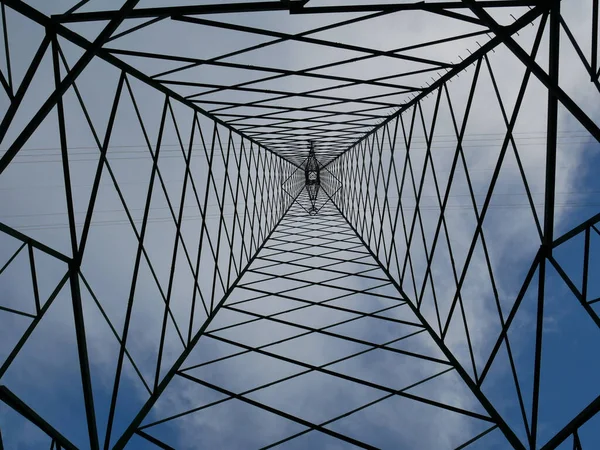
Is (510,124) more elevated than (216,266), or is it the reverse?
(510,124)

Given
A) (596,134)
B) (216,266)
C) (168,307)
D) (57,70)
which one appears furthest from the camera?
(216,266)

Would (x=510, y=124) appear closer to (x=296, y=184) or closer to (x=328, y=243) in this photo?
(x=328, y=243)

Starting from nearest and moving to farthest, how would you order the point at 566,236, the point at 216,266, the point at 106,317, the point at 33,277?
the point at 566,236 → the point at 33,277 → the point at 106,317 → the point at 216,266

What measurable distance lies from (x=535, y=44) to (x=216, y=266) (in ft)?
29.0

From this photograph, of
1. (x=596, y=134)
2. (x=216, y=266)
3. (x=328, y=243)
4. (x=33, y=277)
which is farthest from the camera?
(x=328, y=243)

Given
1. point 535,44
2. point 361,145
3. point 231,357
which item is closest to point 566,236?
point 535,44

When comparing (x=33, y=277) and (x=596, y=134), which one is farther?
(x=33, y=277)

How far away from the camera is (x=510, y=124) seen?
6738 millimetres

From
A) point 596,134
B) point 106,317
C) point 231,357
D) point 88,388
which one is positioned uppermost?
point 596,134

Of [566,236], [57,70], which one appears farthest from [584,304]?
[57,70]

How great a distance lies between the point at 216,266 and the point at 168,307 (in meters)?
2.97

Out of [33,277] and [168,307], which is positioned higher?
[33,277]

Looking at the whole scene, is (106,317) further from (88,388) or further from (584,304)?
(584,304)

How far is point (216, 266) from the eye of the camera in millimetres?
11406
